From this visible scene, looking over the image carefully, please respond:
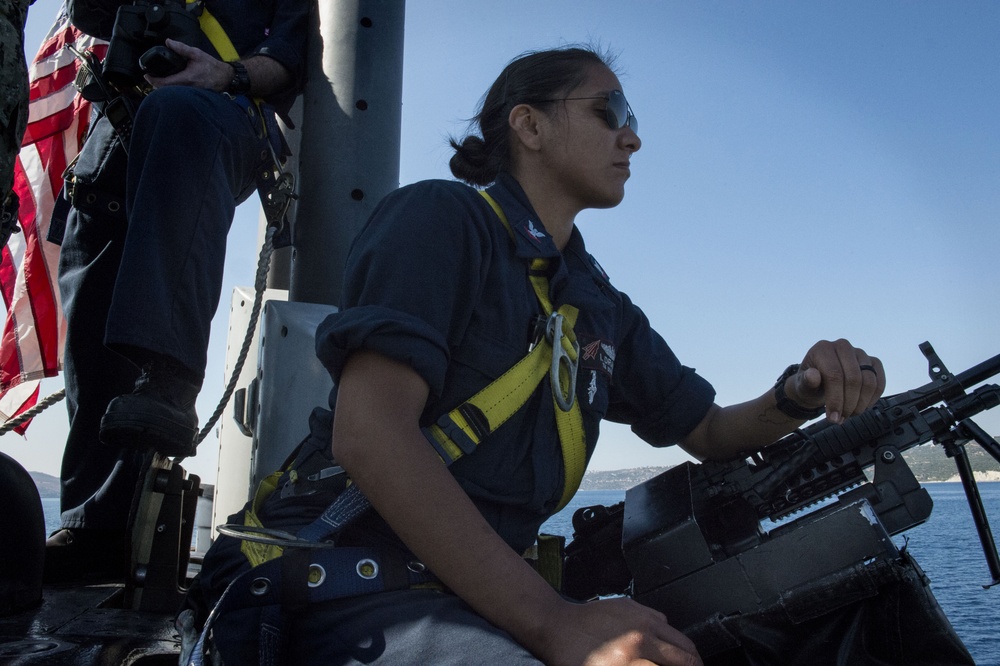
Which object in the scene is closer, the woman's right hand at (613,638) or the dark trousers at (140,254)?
the woman's right hand at (613,638)

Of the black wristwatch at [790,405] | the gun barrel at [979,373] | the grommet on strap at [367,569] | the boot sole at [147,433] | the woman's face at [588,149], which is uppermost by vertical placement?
the woman's face at [588,149]

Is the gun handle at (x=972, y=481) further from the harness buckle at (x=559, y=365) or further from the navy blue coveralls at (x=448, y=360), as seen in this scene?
the harness buckle at (x=559, y=365)

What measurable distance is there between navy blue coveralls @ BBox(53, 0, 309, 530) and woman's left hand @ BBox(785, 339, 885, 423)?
146cm

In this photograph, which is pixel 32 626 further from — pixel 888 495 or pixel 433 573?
pixel 888 495

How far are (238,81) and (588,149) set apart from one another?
1376 mm

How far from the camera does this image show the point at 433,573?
1.14 meters

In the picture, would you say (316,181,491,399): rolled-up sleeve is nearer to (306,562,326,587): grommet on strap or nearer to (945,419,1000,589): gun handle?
(306,562,326,587): grommet on strap

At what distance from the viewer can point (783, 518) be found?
202cm

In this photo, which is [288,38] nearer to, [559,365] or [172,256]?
[172,256]

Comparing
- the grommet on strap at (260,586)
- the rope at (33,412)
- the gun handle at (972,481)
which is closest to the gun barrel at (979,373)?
the gun handle at (972,481)

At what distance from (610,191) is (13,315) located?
13.7 feet

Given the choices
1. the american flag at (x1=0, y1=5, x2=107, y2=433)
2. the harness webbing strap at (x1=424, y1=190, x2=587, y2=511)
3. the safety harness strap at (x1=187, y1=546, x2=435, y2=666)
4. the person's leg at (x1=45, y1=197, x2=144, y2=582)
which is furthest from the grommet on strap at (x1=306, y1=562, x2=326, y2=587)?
the american flag at (x1=0, y1=5, x2=107, y2=433)

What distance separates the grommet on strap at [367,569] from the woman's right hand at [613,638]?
0.88 ft

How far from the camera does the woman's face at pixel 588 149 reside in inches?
69.2
